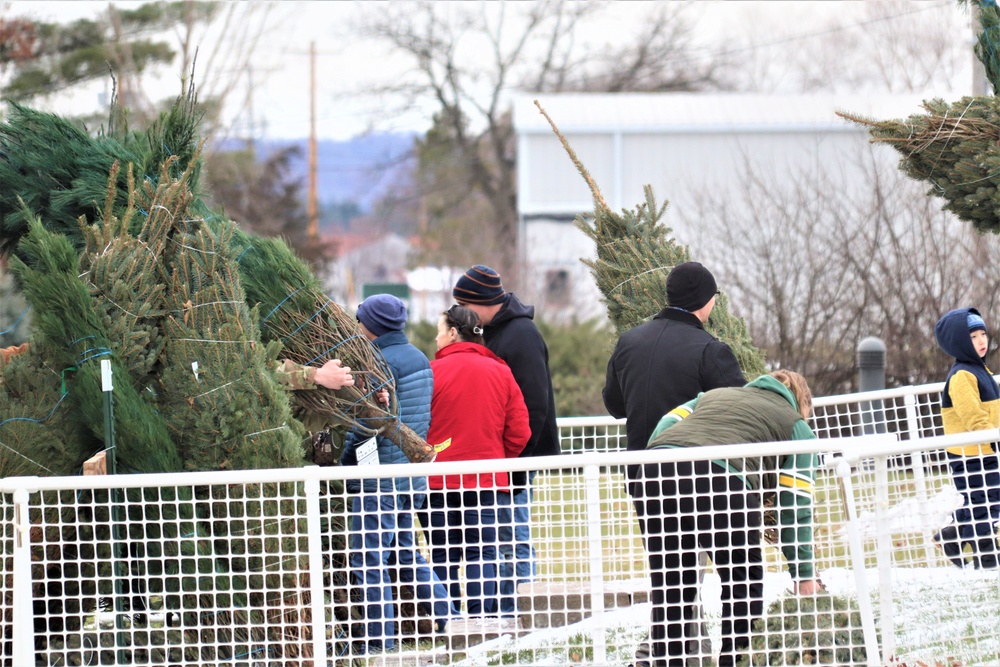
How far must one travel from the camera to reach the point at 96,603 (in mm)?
4387

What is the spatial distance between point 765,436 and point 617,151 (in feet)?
61.6

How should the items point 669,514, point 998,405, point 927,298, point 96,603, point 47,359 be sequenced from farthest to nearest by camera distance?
point 927,298
point 998,405
point 47,359
point 96,603
point 669,514

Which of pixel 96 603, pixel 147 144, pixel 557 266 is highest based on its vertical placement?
pixel 557 266

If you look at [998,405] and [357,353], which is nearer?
[357,353]

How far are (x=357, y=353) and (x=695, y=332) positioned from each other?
1542 mm

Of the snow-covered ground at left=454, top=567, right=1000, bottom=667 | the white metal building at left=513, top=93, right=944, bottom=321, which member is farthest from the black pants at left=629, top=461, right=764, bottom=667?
the white metal building at left=513, top=93, right=944, bottom=321

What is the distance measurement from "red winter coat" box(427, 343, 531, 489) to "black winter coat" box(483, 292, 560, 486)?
263 millimetres

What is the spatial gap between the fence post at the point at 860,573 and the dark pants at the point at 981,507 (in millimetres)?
376

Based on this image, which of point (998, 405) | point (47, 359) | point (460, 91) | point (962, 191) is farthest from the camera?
point (460, 91)

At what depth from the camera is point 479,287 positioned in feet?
18.7

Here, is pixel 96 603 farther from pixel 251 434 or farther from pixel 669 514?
pixel 669 514

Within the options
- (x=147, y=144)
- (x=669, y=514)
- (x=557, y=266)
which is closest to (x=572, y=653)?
(x=669, y=514)

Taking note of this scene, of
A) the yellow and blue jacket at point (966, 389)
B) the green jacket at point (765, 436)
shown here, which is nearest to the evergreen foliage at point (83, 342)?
the green jacket at point (765, 436)

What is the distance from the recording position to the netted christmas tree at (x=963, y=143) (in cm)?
488
